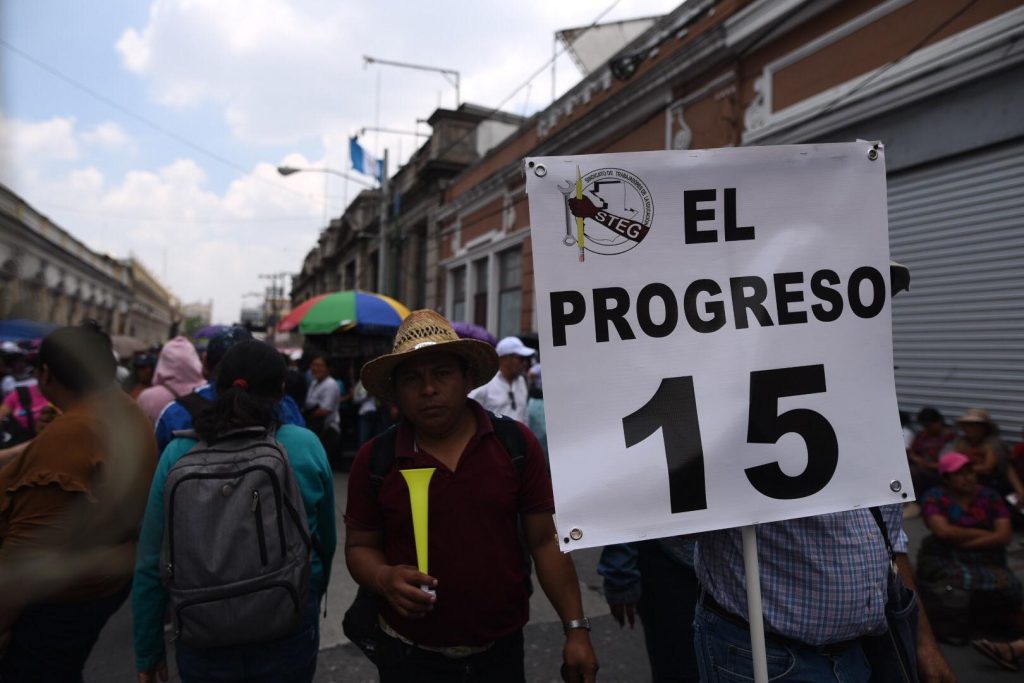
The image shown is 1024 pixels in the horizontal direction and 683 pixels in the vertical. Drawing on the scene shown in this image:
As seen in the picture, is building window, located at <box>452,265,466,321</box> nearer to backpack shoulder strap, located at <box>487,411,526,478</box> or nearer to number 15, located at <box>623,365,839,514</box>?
backpack shoulder strap, located at <box>487,411,526,478</box>

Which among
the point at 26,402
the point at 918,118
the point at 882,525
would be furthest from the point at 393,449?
the point at 918,118

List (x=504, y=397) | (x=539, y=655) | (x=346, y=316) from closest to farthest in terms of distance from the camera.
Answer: (x=539, y=655)
(x=504, y=397)
(x=346, y=316)

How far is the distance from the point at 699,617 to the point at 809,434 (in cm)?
65

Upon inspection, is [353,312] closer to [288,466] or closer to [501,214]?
[501,214]

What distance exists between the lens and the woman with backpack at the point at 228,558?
194 centimetres

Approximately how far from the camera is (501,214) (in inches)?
628

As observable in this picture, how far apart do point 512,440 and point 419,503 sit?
1.12ft

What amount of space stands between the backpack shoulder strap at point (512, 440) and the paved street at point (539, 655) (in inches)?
86.2

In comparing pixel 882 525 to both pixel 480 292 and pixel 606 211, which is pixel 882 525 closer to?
pixel 606 211

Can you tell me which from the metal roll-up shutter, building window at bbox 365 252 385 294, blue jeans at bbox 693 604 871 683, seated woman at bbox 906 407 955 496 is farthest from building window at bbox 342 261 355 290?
blue jeans at bbox 693 604 871 683

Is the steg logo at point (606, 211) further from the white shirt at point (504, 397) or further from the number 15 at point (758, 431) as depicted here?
the white shirt at point (504, 397)

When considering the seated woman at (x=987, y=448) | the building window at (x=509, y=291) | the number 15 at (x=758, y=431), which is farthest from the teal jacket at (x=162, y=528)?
the building window at (x=509, y=291)

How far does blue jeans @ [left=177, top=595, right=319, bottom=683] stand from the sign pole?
4.52ft

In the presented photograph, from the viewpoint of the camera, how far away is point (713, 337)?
1.60 metres
